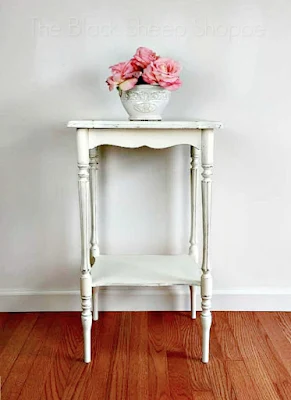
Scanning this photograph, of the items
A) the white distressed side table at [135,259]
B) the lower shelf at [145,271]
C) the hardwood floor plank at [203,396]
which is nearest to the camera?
the hardwood floor plank at [203,396]

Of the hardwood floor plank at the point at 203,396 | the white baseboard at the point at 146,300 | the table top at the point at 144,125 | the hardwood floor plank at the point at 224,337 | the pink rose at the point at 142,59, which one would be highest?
the pink rose at the point at 142,59

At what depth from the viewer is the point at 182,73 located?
1947 mm

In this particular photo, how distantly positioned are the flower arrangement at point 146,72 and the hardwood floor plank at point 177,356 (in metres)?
0.91

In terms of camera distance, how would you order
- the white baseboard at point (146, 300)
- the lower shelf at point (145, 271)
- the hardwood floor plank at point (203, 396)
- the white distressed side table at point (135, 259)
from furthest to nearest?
the white baseboard at point (146, 300) → the lower shelf at point (145, 271) → the white distressed side table at point (135, 259) → the hardwood floor plank at point (203, 396)

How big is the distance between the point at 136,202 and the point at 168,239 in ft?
0.67

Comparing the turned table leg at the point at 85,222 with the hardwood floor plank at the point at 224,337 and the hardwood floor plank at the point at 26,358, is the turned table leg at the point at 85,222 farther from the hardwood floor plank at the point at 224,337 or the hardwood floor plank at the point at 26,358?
the hardwood floor plank at the point at 224,337

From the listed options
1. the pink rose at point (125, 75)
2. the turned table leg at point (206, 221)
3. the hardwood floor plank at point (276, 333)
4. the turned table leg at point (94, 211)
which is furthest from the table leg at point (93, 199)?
the hardwood floor plank at point (276, 333)

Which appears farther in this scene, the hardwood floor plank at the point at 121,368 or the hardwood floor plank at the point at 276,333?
the hardwood floor plank at the point at 276,333

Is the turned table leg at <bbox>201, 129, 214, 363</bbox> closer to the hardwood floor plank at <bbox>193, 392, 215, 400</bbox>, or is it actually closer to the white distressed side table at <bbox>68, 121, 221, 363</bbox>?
the white distressed side table at <bbox>68, 121, 221, 363</bbox>

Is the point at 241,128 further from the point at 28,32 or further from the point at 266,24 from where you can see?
the point at 28,32

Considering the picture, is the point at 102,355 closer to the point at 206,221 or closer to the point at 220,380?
the point at 220,380

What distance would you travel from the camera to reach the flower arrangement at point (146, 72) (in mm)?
1650

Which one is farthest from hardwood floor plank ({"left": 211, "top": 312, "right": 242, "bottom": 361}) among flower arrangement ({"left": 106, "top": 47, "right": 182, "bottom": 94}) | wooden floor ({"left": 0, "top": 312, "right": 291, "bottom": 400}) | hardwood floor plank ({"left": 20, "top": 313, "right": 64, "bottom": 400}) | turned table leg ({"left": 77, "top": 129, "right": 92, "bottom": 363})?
flower arrangement ({"left": 106, "top": 47, "right": 182, "bottom": 94})

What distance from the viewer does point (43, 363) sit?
1.66 meters
